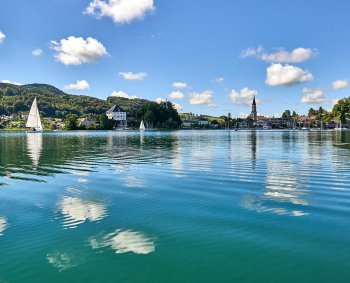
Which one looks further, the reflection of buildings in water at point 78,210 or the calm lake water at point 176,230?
the reflection of buildings in water at point 78,210

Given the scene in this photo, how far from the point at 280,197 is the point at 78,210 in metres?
10.4

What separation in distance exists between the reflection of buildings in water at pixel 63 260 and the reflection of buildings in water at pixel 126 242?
2.76ft

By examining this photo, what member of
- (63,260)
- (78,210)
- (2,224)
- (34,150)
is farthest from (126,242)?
(34,150)

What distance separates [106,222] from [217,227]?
4435 mm

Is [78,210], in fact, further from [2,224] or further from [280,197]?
[280,197]

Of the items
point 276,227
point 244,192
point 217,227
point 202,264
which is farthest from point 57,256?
point 244,192

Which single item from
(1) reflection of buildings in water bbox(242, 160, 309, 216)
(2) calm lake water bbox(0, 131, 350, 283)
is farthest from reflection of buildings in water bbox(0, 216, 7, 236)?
(1) reflection of buildings in water bbox(242, 160, 309, 216)

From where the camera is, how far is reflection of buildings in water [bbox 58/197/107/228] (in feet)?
45.5

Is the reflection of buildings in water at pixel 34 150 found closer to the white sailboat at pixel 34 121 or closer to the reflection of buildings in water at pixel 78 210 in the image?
the reflection of buildings in water at pixel 78 210

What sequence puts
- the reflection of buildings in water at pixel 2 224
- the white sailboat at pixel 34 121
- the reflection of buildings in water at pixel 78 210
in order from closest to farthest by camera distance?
1. the reflection of buildings in water at pixel 2 224
2. the reflection of buildings in water at pixel 78 210
3. the white sailboat at pixel 34 121

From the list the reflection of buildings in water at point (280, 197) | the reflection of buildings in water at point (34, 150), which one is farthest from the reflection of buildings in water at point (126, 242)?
the reflection of buildings in water at point (34, 150)

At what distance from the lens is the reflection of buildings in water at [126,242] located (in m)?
10.6

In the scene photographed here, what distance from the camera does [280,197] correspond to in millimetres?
17938

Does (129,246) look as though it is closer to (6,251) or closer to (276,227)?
(6,251)
